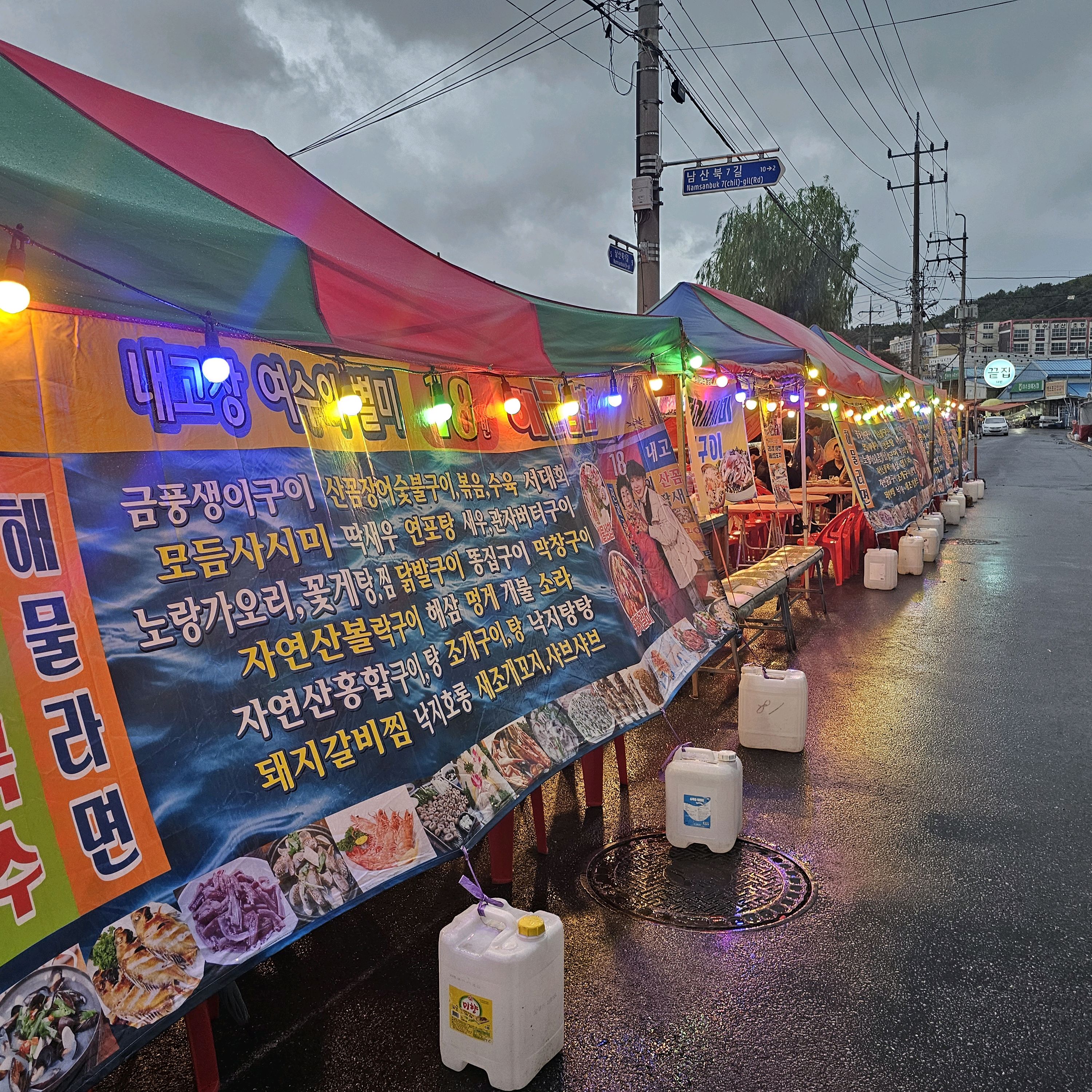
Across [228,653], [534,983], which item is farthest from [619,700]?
[228,653]

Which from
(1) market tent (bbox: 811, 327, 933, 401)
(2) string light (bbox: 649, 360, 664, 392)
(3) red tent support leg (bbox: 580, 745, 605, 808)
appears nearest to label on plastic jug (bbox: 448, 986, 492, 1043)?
(3) red tent support leg (bbox: 580, 745, 605, 808)

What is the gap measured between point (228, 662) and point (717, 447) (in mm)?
7142

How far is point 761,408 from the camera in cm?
1182

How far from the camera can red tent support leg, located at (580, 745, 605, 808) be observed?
555 cm

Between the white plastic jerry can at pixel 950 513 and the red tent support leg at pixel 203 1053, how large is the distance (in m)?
20.7

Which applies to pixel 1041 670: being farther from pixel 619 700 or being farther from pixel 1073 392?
pixel 1073 392

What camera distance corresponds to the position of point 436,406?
4699mm

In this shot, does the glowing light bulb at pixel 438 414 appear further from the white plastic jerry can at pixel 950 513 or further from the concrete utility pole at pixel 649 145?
the white plastic jerry can at pixel 950 513

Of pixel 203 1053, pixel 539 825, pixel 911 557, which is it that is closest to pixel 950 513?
pixel 911 557

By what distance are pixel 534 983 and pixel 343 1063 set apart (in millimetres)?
821

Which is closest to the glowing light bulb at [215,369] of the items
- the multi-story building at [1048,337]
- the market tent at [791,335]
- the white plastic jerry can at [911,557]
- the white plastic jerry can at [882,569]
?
the market tent at [791,335]

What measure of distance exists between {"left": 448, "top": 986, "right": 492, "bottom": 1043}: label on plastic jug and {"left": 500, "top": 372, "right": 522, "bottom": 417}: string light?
333 centimetres

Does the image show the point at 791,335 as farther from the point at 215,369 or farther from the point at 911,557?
the point at 215,369

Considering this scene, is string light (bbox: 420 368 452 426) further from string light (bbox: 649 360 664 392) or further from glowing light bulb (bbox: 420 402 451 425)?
string light (bbox: 649 360 664 392)
